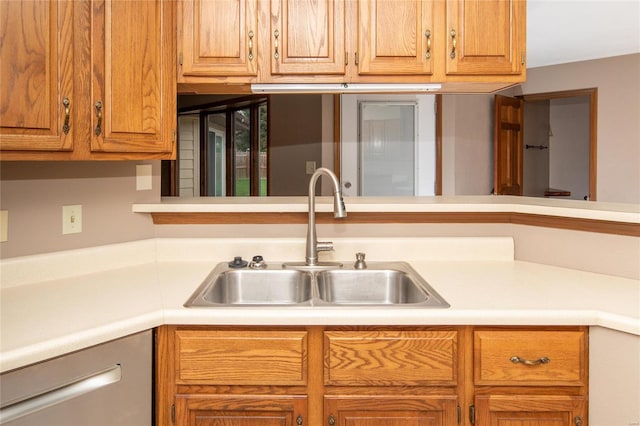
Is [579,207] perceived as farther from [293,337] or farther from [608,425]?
[293,337]

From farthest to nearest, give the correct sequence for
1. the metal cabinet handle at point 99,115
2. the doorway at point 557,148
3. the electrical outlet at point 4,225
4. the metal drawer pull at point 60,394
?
the doorway at point 557,148 < the electrical outlet at point 4,225 < the metal cabinet handle at point 99,115 < the metal drawer pull at point 60,394

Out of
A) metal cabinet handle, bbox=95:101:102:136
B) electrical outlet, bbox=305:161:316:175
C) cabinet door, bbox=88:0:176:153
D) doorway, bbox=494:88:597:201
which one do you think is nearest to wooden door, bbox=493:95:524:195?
doorway, bbox=494:88:597:201

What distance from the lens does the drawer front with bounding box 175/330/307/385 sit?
1.29 metres

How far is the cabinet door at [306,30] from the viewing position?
1689 mm

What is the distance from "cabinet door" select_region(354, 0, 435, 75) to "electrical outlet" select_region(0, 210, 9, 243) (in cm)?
126

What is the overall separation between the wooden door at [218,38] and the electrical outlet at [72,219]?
59cm

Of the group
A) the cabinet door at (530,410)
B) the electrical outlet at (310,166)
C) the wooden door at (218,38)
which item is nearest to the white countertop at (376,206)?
the wooden door at (218,38)

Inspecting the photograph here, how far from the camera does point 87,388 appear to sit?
3.69ft

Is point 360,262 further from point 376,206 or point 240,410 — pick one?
point 240,410

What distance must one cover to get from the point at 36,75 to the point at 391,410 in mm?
1274

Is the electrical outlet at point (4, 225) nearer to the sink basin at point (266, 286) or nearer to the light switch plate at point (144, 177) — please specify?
the light switch plate at point (144, 177)

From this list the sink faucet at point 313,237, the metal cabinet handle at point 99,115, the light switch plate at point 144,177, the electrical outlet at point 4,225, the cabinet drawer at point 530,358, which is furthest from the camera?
the light switch plate at point 144,177

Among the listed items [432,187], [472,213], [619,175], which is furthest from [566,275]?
[619,175]

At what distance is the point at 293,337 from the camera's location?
1.30 metres
